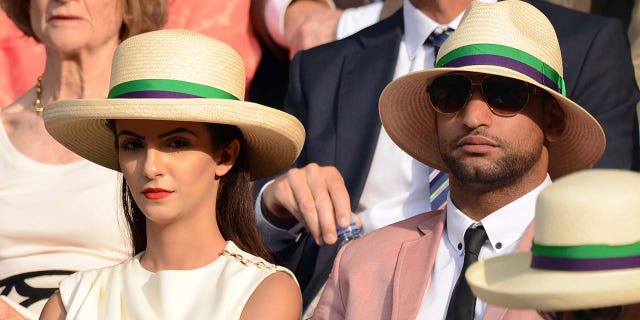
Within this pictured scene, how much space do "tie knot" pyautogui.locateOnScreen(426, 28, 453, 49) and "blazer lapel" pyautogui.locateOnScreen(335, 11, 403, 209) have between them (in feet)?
0.45

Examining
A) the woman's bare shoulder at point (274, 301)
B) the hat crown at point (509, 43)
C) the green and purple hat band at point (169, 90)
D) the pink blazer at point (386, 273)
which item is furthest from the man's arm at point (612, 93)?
the green and purple hat band at point (169, 90)

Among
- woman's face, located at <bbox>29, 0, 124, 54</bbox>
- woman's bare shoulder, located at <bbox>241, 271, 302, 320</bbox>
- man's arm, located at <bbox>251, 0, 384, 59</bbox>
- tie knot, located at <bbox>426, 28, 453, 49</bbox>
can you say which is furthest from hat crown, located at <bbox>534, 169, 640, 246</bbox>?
man's arm, located at <bbox>251, 0, 384, 59</bbox>

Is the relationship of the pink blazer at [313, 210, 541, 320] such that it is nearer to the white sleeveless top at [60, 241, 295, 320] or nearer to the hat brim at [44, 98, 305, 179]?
Result: the white sleeveless top at [60, 241, 295, 320]

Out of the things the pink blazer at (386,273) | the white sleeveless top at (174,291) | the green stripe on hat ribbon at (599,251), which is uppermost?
the green stripe on hat ribbon at (599,251)

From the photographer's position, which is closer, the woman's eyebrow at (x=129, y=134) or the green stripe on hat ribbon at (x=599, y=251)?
the green stripe on hat ribbon at (x=599, y=251)

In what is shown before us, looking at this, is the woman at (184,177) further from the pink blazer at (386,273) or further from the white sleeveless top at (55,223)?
the white sleeveless top at (55,223)

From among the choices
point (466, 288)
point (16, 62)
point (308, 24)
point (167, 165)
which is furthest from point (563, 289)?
point (16, 62)

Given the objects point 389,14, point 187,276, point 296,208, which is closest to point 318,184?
point 296,208

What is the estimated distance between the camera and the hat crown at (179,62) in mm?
3254

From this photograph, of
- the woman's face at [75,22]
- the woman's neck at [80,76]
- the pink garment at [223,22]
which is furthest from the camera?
the pink garment at [223,22]

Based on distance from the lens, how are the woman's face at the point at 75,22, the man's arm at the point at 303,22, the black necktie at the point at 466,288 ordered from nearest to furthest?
the black necktie at the point at 466,288, the woman's face at the point at 75,22, the man's arm at the point at 303,22

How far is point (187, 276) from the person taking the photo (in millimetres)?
3248

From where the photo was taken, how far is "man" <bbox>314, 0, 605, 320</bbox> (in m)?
3.19

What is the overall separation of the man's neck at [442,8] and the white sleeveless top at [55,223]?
3.76ft
